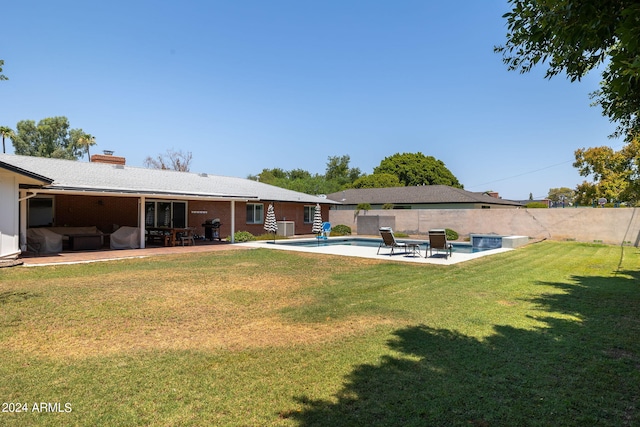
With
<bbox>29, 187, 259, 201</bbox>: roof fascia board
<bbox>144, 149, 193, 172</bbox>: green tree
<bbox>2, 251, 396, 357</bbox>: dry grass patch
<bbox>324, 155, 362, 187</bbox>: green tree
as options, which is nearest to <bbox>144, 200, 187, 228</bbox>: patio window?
<bbox>29, 187, 259, 201</bbox>: roof fascia board

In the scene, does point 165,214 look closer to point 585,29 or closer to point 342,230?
point 342,230

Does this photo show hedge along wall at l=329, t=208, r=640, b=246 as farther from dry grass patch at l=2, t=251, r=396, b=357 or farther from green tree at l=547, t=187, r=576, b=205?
green tree at l=547, t=187, r=576, b=205

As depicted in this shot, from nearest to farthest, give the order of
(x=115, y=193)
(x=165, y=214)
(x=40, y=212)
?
(x=115, y=193) → (x=40, y=212) → (x=165, y=214)

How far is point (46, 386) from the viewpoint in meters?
3.46

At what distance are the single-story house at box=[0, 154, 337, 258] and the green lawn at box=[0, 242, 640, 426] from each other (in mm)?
4660

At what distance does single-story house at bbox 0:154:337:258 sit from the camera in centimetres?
1204

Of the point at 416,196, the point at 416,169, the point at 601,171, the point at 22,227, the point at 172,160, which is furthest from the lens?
the point at 416,169

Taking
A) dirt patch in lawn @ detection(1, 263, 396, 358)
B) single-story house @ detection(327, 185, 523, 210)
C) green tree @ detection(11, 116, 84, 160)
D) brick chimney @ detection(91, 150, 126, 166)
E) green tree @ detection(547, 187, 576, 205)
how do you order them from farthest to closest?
1. green tree @ detection(547, 187, 576, 205)
2. green tree @ detection(11, 116, 84, 160)
3. single-story house @ detection(327, 185, 523, 210)
4. brick chimney @ detection(91, 150, 126, 166)
5. dirt patch in lawn @ detection(1, 263, 396, 358)

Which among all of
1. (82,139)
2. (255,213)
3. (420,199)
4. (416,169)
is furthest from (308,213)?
(82,139)

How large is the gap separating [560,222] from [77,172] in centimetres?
2811

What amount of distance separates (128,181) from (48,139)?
54.0 meters

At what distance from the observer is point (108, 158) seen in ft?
81.1

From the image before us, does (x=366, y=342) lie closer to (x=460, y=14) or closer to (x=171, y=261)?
(x=171, y=261)

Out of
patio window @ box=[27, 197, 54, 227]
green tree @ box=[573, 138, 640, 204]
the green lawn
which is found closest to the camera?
the green lawn
